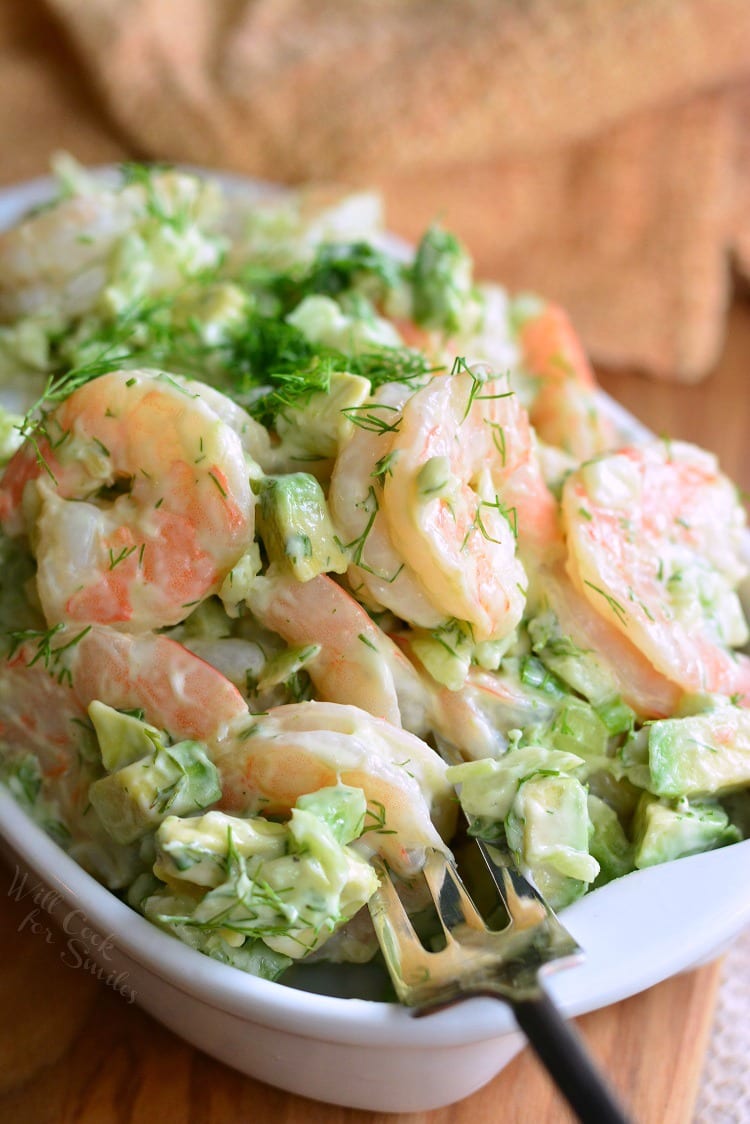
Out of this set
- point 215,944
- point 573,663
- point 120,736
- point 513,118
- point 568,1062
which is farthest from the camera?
point 513,118

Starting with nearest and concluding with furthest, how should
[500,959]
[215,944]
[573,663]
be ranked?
1. [500,959]
2. [215,944]
3. [573,663]

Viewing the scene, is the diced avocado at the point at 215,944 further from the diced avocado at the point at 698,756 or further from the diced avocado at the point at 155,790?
the diced avocado at the point at 698,756

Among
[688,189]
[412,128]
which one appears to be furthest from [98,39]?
[688,189]

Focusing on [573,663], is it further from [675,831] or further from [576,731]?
[675,831]

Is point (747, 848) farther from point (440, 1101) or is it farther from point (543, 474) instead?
point (543, 474)

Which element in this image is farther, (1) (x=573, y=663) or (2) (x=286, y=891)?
(1) (x=573, y=663)

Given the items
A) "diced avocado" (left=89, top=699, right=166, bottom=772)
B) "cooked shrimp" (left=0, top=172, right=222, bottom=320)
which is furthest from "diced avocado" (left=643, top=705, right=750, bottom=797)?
"cooked shrimp" (left=0, top=172, right=222, bottom=320)

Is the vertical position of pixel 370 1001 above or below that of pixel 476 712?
below

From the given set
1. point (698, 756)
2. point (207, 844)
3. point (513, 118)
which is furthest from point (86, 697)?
point (513, 118)
